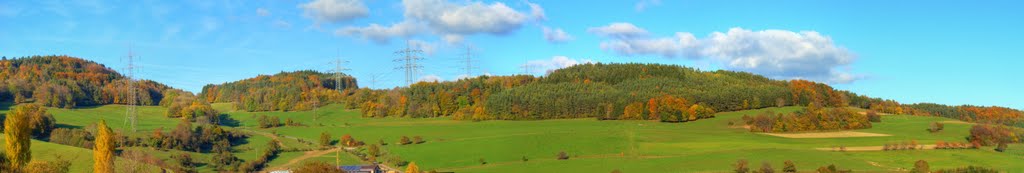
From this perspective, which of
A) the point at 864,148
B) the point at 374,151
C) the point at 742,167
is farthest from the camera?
the point at 374,151

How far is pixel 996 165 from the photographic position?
71375 mm

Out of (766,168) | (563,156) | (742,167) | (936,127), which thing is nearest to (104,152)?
(563,156)

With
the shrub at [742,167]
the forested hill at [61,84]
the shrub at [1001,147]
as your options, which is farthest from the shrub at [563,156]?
the forested hill at [61,84]

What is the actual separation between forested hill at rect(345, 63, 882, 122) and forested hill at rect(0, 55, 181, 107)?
55.2m

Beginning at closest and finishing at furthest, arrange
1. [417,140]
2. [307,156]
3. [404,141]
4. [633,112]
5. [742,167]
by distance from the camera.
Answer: [742,167] < [307,156] < [404,141] < [417,140] < [633,112]

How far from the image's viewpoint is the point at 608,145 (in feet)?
301

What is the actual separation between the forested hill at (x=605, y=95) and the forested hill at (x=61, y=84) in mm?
55190

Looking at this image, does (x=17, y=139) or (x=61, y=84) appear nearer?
(x=17, y=139)

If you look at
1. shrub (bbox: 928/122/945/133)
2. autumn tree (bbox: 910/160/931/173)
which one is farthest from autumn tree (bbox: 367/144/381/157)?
shrub (bbox: 928/122/945/133)

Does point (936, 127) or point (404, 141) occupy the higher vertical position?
point (936, 127)

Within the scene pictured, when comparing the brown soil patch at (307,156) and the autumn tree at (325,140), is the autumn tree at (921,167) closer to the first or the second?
the brown soil patch at (307,156)

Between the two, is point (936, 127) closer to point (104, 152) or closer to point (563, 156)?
point (563, 156)

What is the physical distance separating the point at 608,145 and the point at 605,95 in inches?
1665

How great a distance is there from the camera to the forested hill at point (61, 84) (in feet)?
484
